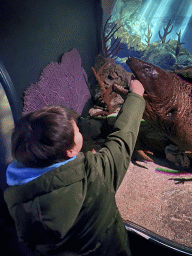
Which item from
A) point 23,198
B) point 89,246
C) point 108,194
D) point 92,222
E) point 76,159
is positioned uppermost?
point 76,159

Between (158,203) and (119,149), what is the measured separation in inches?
38.9

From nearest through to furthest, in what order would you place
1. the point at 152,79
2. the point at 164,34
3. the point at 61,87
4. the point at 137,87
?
the point at 137,87 < the point at 152,79 < the point at 61,87 < the point at 164,34

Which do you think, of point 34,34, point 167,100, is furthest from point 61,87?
point 167,100

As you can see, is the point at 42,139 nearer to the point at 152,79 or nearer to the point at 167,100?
the point at 152,79

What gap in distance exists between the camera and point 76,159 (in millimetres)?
740

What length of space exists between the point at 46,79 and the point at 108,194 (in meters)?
1.75

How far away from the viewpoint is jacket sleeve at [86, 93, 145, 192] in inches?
34.4

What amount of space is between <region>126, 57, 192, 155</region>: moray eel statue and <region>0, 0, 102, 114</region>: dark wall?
1123mm

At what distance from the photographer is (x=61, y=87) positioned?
8.05ft

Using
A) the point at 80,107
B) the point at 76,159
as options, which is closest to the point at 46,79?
the point at 80,107

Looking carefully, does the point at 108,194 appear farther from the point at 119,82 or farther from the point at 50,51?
the point at 119,82

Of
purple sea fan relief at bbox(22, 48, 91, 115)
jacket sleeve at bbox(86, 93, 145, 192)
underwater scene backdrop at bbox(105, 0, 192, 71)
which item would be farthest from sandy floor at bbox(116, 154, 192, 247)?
underwater scene backdrop at bbox(105, 0, 192, 71)

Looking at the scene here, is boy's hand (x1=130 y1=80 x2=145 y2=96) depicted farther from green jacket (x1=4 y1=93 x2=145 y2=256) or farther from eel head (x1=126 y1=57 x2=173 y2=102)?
green jacket (x1=4 y1=93 x2=145 y2=256)

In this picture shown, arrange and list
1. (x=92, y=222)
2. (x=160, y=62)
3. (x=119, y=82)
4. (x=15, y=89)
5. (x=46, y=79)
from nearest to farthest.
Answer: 1. (x=92, y=222)
2. (x=15, y=89)
3. (x=46, y=79)
4. (x=119, y=82)
5. (x=160, y=62)
